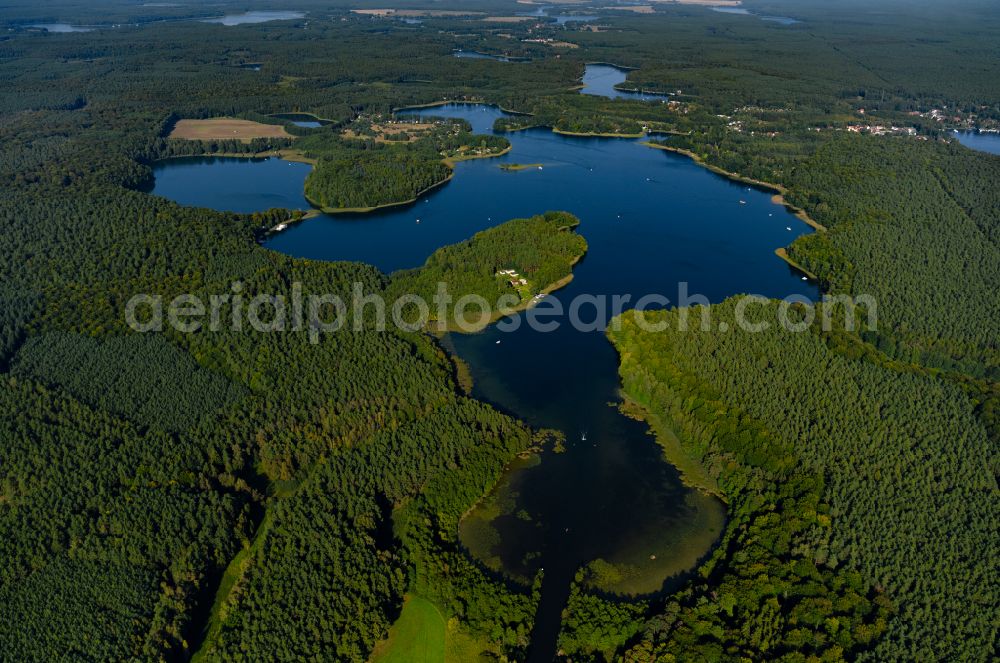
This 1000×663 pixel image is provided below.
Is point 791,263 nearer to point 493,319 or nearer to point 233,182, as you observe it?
point 493,319

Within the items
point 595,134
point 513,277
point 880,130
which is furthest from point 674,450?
point 880,130

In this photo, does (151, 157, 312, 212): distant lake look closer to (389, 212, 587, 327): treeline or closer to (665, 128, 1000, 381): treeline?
(389, 212, 587, 327): treeline

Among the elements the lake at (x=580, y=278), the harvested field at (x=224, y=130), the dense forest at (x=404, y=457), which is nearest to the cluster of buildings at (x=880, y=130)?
the lake at (x=580, y=278)

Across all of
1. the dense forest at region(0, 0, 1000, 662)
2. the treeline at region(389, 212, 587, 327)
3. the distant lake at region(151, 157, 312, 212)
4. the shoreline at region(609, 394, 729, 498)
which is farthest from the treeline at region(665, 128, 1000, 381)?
the distant lake at region(151, 157, 312, 212)

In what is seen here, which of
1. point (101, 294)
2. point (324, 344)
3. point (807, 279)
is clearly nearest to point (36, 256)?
point (101, 294)

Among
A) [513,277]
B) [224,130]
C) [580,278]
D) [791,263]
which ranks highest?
[224,130]

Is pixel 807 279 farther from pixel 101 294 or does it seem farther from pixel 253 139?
pixel 253 139

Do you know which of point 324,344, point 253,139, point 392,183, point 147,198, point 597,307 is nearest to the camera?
point 324,344
